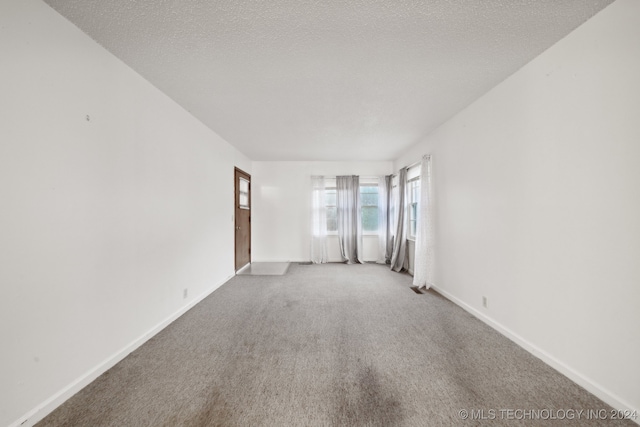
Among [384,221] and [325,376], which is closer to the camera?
[325,376]

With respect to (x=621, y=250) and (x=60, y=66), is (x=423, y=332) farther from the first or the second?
(x=60, y=66)

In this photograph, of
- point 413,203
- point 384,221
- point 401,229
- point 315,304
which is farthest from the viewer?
point 384,221

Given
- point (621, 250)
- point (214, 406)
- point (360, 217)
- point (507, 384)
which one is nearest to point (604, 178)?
point (621, 250)

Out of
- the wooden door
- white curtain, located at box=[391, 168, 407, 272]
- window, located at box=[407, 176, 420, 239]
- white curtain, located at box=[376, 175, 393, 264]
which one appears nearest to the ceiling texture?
window, located at box=[407, 176, 420, 239]

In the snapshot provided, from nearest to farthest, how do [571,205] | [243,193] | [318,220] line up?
[571,205] < [243,193] < [318,220]

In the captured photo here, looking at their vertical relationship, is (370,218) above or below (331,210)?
below

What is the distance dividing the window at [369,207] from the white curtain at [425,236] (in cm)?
214

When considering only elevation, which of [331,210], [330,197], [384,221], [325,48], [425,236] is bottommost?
[425,236]

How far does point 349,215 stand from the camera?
5.78m

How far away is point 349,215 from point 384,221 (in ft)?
2.80

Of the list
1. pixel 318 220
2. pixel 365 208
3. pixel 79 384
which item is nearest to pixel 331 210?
pixel 318 220

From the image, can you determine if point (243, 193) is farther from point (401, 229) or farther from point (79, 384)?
point (79, 384)

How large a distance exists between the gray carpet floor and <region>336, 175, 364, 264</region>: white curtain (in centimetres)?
291

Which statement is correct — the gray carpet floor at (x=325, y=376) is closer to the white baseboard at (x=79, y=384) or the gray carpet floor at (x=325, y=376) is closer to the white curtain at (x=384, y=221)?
the white baseboard at (x=79, y=384)
